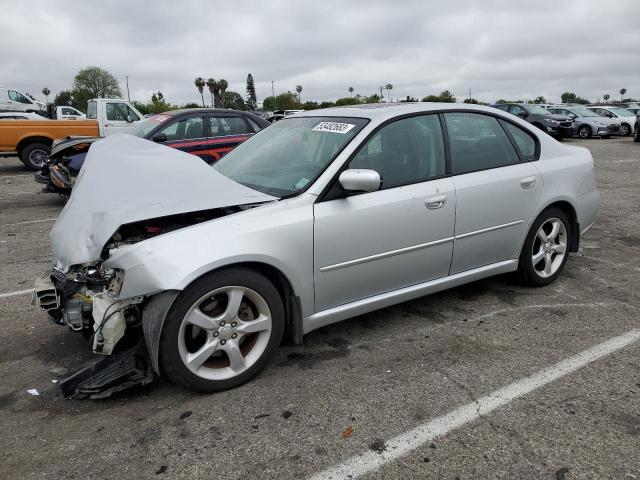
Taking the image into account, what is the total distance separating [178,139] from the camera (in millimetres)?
8625

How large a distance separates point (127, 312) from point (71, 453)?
72 centimetres

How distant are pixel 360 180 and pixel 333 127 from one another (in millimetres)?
715

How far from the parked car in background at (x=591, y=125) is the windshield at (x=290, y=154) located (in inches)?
874

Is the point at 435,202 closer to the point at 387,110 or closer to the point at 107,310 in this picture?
the point at 387,110

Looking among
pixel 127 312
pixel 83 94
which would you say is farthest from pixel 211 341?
pixel 83 94

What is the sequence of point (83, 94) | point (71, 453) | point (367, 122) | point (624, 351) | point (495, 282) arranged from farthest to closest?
point (83, 94) → point (495, 282) → point (367, 122) → point (624, 351) → point (71, 453)

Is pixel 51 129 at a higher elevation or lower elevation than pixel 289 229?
higher

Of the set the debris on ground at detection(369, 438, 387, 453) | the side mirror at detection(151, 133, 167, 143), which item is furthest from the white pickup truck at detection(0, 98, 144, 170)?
the debris on ground at detection(369, 438, 387, 453)

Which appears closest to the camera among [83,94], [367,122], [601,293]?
[367,122]

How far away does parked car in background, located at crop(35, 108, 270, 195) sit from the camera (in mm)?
8305

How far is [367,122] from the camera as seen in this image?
347cm

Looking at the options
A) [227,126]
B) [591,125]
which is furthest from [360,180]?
[591,125]

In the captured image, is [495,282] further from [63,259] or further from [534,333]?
[63,259]

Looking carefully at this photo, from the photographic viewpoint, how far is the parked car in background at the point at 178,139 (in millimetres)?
8305
